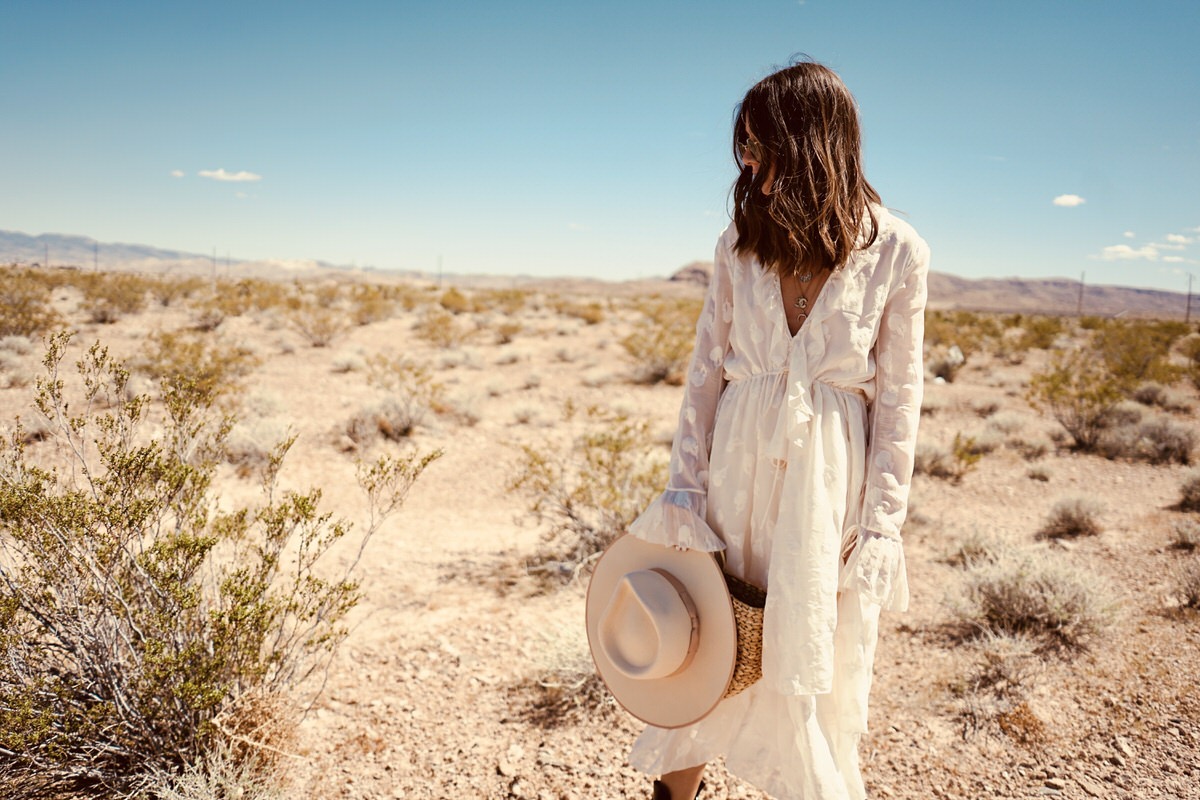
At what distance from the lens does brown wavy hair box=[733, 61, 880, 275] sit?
152 cm

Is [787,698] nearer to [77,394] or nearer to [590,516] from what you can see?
[590,516]

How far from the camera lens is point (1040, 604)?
11.7 ft

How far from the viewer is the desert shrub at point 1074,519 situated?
5195 millimetres

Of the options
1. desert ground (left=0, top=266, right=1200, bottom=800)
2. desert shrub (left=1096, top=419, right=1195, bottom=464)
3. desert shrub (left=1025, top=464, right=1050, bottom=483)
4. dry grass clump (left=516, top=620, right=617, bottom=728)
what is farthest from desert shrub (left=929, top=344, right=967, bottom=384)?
dry grass clump (left=516, top=620, right=617, bottom=728)

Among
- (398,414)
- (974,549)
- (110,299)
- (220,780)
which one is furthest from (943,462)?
(110,299)

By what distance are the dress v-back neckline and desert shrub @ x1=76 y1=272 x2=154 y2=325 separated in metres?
15.9

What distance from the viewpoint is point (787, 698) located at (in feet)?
5.38

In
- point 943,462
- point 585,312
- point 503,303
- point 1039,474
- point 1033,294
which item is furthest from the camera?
point 1033,294

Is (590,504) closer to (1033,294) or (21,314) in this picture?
(21,314)

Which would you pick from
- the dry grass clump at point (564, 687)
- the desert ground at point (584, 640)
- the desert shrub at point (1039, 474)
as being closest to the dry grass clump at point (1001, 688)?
the desert ground at point (584, 640)

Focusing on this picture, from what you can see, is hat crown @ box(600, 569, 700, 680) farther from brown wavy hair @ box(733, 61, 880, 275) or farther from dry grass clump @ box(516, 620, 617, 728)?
dry grass clump @ box(516, 620, 617, 728)

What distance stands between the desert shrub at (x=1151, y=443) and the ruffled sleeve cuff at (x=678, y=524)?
7.94 metres

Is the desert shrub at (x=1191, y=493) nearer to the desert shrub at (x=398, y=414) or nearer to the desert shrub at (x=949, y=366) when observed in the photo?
the desert shrub at (x=949, y=366)

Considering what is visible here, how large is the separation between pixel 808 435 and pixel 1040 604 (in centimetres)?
286
